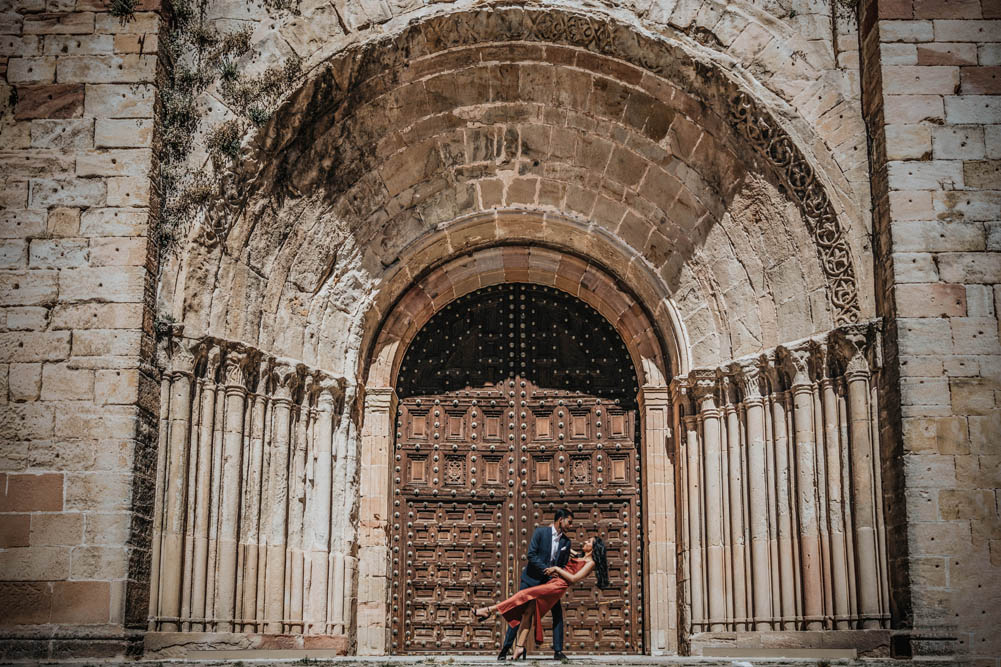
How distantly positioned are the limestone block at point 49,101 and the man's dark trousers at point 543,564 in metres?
4.80

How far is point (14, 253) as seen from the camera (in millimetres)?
8641

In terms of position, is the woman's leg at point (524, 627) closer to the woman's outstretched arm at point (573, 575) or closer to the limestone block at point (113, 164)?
the woman's outstretched arm at point (573, 575)

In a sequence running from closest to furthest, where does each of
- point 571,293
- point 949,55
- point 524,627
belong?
point 524,627, point 949,55, point 571,293

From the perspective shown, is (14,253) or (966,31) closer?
(14,253)

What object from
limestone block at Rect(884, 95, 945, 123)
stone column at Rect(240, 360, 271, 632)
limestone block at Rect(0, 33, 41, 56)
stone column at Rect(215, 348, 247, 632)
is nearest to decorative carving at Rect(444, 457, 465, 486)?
stone column at Rect(240, 360, 271, 632)

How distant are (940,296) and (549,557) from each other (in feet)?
11.3

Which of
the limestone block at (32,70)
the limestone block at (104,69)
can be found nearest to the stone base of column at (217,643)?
the limestone block at (104,69)

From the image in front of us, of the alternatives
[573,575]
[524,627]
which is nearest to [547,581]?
[573,575]

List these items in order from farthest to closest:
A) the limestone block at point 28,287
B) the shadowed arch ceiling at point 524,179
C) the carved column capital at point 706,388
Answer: the carved column capital at point 706,388 < the shadowed arch ceiling at point 524,179 < the limestone block at point 28,287

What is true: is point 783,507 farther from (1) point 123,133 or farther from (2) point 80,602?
(1) point 123,133

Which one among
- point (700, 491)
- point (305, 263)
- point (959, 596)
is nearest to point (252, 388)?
point (305, 263)

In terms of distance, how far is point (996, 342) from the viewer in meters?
8.38

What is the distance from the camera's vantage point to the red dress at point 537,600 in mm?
8357

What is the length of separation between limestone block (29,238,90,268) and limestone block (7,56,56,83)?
1.31 metres
